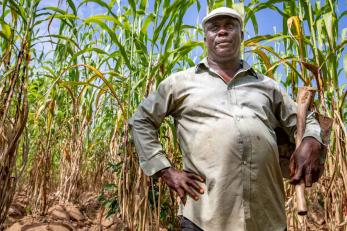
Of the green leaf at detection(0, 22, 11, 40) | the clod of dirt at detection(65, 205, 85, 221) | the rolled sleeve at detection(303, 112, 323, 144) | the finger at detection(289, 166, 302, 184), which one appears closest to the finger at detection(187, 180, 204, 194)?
the finger at detection(289, 166, 302, 184)

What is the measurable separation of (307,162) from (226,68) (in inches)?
18.8

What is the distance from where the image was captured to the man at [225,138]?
3.96 ft

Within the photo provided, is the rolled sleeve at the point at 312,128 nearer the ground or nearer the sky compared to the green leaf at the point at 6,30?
nearer the ground

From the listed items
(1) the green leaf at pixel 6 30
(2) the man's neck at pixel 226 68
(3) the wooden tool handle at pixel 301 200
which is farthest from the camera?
(1) the green leaf at pixel 6 30

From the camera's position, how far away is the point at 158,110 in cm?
141

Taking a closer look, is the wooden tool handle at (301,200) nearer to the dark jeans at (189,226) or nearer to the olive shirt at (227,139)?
the olive shirt at (227,139)

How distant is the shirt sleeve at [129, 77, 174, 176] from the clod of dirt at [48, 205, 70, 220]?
1.85 metres

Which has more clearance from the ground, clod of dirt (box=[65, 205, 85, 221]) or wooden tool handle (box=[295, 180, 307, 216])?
wooden tool handle (box=[295, 180, 307, 216])

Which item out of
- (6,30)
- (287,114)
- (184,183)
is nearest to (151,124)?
(184,183)

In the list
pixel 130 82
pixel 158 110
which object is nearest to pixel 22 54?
pixel 130 82

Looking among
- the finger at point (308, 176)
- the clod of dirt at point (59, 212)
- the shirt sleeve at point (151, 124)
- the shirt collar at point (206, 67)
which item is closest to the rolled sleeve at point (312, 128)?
the finger at point (308, 176)

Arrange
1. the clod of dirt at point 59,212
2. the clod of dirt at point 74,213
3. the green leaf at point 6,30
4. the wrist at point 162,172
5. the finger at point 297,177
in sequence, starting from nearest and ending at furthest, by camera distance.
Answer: the finger at point 297,177, the wrist at point 162,172, the green leaf at point 6,30, the clod of dirt at point 59,212, the clod of dirt at point 74,213

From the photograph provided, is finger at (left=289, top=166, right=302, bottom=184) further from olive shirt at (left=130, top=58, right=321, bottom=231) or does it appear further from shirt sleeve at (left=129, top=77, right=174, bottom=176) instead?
shirt sleeve at (left=129, top=77, right=174, bottom=176)

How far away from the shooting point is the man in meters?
1.21
